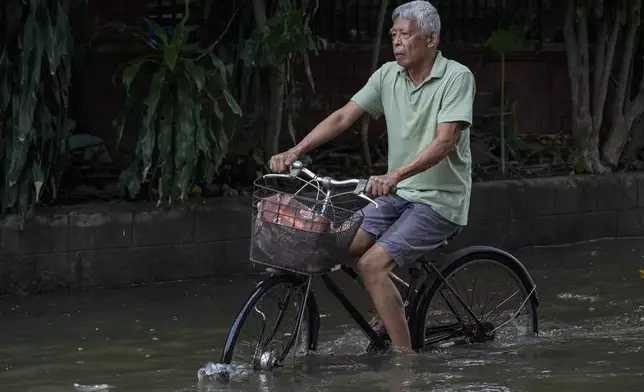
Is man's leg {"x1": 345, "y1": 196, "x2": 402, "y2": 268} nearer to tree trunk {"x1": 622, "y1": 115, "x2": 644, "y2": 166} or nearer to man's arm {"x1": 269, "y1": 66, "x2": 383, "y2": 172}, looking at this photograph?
man's arm {"x1": 269, "y1": 66, "x2": 383, "y2": 172}

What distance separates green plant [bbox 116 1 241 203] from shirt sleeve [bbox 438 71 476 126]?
115 inches

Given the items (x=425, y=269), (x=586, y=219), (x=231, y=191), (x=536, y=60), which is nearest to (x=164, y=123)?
(x=231, y=191)

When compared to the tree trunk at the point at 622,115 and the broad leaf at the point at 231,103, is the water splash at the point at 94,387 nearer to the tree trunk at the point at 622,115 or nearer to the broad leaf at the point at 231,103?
the broad leaf at the point at 231,103

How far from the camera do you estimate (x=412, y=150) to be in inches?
235

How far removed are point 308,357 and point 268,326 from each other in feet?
1.65

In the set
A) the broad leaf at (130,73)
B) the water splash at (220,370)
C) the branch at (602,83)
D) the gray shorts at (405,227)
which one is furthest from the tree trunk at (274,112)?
the water splash at (220,370)

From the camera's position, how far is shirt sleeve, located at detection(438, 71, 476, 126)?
5.75 metres

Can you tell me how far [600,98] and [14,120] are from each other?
205 inches

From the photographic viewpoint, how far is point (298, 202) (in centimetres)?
546

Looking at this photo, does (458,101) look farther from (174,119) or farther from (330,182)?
(174,119)

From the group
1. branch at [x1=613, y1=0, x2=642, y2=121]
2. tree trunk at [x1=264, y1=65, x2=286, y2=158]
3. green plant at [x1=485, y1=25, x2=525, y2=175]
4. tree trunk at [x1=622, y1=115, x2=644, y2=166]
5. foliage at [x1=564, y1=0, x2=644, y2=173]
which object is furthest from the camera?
tree trunk at [x1=622, y1=115, x2=644, y2=166]

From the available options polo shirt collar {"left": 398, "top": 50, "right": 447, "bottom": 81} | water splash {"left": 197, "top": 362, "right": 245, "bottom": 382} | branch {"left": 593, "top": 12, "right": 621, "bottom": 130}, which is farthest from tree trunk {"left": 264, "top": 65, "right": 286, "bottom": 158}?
water splash {"left": 197, "top": 362, "right": 245, "bottom": 382}

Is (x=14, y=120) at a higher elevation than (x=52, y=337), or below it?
higher

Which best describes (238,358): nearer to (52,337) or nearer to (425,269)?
(425,269)
